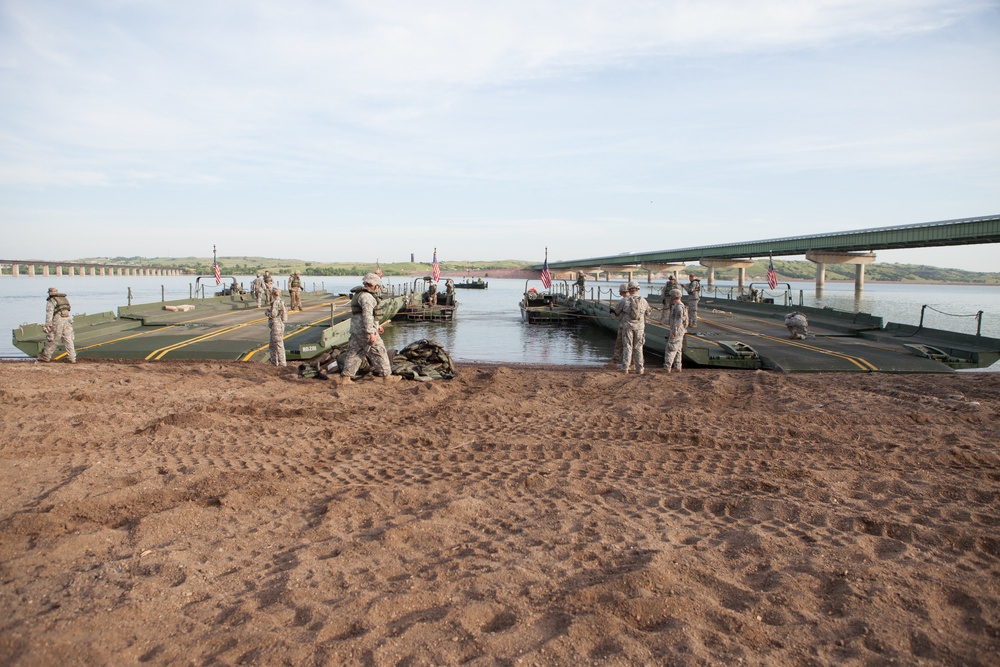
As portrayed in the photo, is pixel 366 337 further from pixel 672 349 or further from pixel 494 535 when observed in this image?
pixel 494 535

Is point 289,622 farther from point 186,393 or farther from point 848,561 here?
point 186,393

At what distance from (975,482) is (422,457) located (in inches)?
228

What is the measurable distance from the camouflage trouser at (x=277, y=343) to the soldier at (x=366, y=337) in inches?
126

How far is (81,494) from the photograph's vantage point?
18.1 ft

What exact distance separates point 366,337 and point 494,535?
7215 millimetres

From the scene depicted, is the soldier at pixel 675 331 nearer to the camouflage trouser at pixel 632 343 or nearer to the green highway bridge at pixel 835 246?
the camouflage trouser at pixel 632 343

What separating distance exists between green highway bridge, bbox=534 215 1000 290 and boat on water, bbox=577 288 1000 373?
19.8m

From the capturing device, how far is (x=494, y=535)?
4.79 metres

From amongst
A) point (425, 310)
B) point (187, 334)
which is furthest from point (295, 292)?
point (187, 334)

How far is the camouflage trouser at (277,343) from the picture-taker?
45.6 ft

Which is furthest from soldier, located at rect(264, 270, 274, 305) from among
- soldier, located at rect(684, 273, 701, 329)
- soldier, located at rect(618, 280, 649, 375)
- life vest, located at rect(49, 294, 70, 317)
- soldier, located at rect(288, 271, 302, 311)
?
soldier, located at rect(618, 280, 649, 375)

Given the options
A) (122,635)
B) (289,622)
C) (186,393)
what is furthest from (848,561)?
(186,393)

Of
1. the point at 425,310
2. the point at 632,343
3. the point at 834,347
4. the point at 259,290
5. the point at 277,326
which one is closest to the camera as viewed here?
the point at 632,343

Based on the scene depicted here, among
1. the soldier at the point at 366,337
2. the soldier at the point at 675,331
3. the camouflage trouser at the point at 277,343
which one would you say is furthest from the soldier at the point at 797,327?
the camouflage trouser at the point at 277,343
